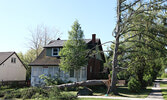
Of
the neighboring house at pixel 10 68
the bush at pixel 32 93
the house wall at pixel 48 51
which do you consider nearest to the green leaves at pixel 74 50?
the house wall at pixel 48 51

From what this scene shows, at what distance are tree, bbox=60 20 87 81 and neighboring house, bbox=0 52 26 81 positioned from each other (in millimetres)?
13492

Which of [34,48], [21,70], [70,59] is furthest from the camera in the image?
[34,48]

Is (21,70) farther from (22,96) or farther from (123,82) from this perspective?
(22,96)

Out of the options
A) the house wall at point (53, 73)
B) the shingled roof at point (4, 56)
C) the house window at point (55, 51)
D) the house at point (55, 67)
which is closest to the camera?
the house wall at point (53, 73)

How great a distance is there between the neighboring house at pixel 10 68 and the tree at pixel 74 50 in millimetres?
13492

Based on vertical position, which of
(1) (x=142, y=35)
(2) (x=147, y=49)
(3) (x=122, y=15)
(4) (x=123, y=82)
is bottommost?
(4) (x=123, y=82)

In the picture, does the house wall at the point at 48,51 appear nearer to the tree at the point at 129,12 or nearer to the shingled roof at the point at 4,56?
the shingled roof at the point at 4,56

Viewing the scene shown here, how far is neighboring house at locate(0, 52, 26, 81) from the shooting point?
1335 inches

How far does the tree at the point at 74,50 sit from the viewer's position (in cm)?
2423

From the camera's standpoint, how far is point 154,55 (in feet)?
57.8

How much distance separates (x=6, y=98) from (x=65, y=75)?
13523 mm

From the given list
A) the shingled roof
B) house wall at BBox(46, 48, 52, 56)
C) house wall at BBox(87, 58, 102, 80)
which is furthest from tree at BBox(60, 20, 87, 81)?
the shingled roof

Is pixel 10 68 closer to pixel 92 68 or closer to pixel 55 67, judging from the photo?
pixel 55 67

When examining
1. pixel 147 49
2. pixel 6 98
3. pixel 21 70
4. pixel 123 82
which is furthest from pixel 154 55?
pixel 21 70
